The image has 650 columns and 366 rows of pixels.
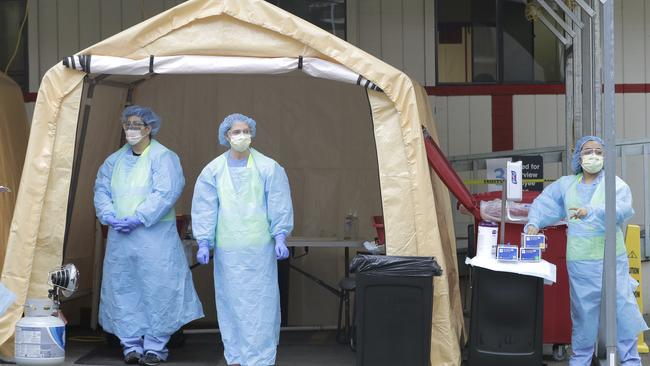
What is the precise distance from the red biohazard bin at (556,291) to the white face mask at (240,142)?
2.00 meters

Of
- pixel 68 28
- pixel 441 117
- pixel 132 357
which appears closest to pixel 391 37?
pixel 441 117

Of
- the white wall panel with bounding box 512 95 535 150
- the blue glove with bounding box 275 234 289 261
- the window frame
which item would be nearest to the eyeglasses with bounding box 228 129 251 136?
the blue glove with bounding box 275 234 289 261

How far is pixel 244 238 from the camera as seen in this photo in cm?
754

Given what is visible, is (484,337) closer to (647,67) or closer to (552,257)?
(552,257)

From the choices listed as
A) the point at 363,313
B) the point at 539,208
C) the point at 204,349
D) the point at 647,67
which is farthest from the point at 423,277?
the point at 647,67

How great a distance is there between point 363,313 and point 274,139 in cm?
288

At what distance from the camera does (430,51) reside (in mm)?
10828

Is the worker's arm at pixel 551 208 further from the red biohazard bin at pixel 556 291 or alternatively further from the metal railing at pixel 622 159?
the metal railing at pixel 622 159

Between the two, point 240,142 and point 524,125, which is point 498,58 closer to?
point 524,125

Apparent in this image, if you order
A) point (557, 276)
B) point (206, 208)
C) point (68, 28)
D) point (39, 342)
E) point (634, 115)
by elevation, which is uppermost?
point (68, 28)

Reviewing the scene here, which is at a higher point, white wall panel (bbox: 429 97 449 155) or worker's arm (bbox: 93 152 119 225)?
white wall panel (bbox: 429 97 449 155)

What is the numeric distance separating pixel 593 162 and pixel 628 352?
1304mm

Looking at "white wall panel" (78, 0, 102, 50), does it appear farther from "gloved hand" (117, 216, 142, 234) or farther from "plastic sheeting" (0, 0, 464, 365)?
"gloved hand" (117, 216, 142, 234)

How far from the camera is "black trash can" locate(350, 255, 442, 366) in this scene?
7.21 metres
